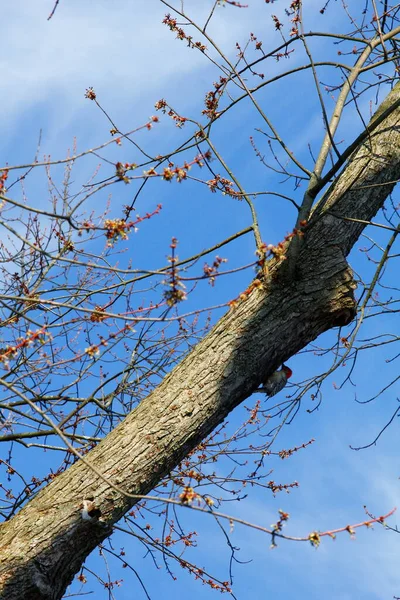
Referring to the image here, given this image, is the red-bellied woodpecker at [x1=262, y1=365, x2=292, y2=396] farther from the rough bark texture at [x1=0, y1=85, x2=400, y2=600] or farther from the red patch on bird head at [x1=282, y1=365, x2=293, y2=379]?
the rough bark texture at [x1=0, y1=85, x2=400, y2=600]

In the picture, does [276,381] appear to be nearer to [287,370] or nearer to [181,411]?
[287,370]

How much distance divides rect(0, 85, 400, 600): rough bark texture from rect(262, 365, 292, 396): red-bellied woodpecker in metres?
0.15

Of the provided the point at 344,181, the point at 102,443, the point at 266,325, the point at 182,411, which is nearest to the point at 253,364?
the point at 266,325

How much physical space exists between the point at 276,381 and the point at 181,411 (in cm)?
74

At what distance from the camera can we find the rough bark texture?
3596 millimetres

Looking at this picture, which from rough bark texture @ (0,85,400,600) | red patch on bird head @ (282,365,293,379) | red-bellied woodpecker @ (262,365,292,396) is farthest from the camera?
red patch on bird head @ (282,365,293,379)

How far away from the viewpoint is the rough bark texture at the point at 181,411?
3596 millimetres

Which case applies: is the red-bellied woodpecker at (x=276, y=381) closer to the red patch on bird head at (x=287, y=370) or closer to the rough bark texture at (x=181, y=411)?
the red patch on bird head at (x=287, y=370)

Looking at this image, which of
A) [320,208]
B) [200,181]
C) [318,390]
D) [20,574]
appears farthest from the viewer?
[318,390]

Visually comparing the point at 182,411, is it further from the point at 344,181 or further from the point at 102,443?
the point at 344,181

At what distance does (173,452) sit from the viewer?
376cm

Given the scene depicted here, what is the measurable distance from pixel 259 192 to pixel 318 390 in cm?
184

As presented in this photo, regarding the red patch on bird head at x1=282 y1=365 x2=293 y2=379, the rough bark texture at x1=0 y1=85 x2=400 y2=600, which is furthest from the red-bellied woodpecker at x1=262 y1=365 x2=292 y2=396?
the rough bark texture at x1=0 y1=85 x2=400 y2=600

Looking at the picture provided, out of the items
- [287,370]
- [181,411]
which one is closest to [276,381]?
[287,370]
